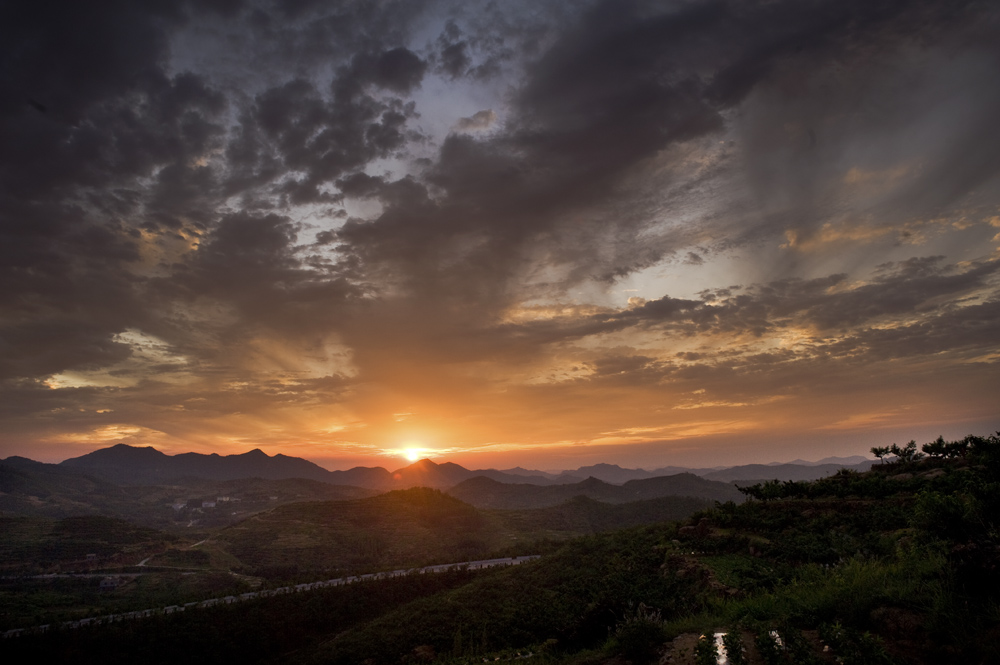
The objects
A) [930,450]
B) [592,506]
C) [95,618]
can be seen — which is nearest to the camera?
[930,450]

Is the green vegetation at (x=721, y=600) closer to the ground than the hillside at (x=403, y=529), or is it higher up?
higher up

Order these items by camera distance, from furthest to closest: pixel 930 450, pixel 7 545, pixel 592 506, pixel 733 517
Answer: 1. pixel 592 506
2. pixel 7 545
3. pixel 930 450
4. pixel 733 517

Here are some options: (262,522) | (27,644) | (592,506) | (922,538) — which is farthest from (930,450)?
(262,522)

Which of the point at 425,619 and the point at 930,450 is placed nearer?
the point at 930,450

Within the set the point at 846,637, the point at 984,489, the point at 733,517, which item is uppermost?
the point at 984,489

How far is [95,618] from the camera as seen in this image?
4581cm

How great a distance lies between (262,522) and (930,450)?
501ft

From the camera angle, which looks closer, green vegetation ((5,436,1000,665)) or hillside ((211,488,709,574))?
green vegetation ((5,436,1000,665))

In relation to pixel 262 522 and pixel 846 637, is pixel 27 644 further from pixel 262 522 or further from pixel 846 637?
pixel 262 522

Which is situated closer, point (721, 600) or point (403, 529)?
point (721, 600)

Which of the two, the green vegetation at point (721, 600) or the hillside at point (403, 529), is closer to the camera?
the green vegetation at point (721, 600)

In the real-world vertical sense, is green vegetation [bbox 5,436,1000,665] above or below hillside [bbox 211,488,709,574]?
above

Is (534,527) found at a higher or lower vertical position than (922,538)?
lower

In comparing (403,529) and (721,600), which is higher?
(721,600)
